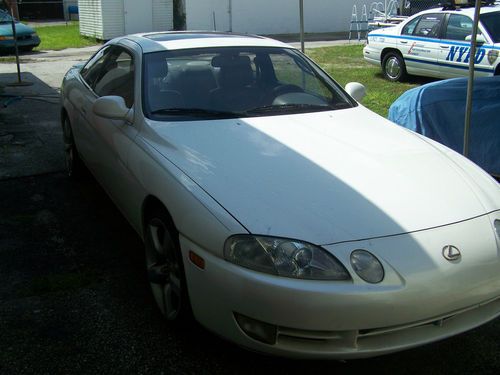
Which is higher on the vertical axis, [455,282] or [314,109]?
[314,109]

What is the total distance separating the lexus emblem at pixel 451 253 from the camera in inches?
96.4

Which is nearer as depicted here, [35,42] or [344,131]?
[344,131]

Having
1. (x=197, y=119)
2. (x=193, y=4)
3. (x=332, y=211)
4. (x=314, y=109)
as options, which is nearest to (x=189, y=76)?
(x=197, y=119)

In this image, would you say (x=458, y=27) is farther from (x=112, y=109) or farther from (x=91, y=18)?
(x=91, y=18)

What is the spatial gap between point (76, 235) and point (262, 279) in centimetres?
234

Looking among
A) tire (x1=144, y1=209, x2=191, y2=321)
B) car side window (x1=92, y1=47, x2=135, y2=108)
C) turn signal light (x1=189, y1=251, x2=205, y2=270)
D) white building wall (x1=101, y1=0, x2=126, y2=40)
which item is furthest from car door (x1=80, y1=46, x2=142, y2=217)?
white building wall (x1=101, y1=0, x2=126, y2=40)

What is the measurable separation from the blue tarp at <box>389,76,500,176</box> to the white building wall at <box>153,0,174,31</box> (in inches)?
676

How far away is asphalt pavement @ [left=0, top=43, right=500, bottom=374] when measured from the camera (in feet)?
9.06

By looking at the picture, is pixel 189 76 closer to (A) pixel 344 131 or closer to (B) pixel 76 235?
(A) pixel 344 131

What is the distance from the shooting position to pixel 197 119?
3547mm

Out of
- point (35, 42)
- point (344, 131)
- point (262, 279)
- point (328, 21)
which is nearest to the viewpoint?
point (262, 279)

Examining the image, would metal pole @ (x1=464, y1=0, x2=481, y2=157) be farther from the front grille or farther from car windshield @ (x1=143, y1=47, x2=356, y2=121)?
the front grille

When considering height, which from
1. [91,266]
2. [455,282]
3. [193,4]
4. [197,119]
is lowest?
[91,266]

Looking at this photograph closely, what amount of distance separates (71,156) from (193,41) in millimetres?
1847
